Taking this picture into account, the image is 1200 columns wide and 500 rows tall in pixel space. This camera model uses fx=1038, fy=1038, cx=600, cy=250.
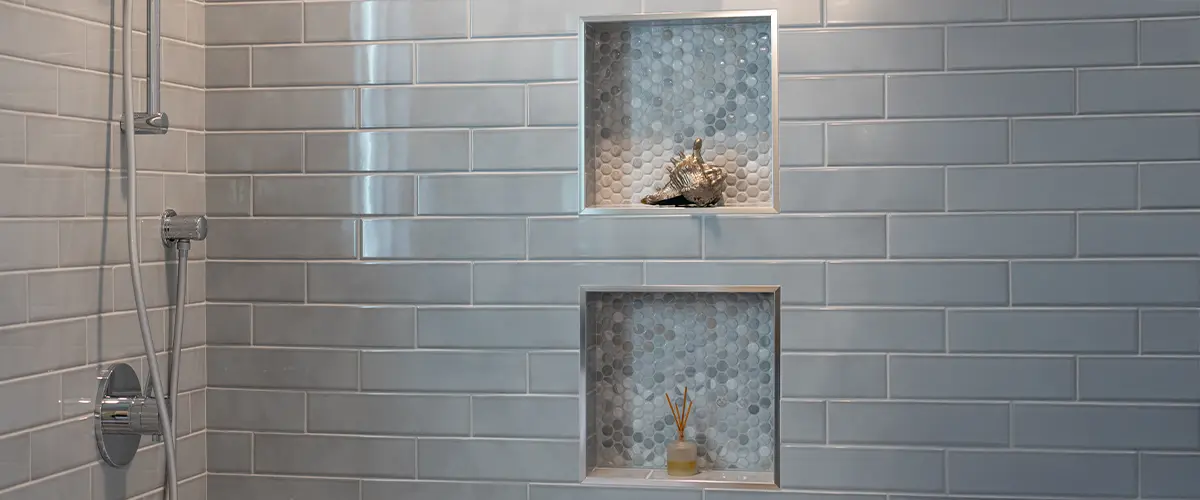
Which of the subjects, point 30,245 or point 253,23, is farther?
point 253,23

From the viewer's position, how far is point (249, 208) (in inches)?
82.4

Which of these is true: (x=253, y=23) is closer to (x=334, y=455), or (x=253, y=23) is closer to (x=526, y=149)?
(x=526, y=149)

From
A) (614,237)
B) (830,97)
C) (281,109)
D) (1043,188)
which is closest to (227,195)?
(281,109)

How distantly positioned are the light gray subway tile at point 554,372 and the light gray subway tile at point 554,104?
1.47ft

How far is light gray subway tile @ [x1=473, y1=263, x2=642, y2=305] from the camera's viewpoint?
1986 mm

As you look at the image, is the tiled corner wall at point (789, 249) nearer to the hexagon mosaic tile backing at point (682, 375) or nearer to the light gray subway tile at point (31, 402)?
the hexagon mosaic tile backing at point (682, 375)

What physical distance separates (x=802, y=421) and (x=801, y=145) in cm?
51

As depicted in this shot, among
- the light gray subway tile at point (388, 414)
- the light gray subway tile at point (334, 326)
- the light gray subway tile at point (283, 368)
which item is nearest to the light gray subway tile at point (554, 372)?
the light gray subway tile at point (388, 414)

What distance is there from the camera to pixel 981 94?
Result: 188 centimetres

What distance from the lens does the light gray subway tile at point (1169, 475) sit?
6.05ft

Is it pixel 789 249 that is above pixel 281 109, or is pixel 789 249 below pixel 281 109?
below

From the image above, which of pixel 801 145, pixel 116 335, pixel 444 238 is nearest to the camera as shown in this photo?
pixel 116 335

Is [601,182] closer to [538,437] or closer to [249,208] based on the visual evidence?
[538,437]

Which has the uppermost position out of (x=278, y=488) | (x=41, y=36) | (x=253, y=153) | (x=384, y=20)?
(x=384, y=20)
